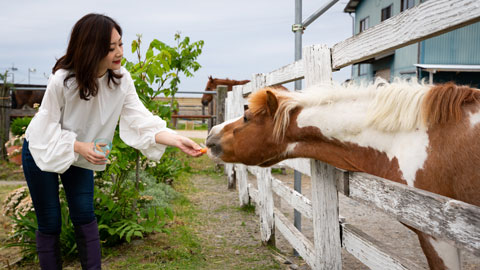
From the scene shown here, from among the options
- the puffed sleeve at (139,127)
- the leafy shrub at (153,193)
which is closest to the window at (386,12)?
the leafy shrub at (153,193)

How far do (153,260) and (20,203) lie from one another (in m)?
1.42

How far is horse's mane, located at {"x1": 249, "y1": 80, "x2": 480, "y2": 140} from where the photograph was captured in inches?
58.5

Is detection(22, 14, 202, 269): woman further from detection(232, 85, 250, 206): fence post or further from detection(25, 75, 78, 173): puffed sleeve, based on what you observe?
detection(232, 85, 250, 206): fence post

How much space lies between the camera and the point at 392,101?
5.47 feet

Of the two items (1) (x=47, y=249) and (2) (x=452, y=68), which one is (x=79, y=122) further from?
(2) (x=452, y=68)

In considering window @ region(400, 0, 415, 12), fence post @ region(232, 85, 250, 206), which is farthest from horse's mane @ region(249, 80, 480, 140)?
window @ region(400, 0, 415, 12)

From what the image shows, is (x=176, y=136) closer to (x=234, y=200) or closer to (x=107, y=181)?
(x=107, y=181)

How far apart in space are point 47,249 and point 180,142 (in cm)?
100

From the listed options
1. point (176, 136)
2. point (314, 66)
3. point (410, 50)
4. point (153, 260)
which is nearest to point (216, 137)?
point (176, 136)

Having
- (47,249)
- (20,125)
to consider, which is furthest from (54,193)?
(20,125)

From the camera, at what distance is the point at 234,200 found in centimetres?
586

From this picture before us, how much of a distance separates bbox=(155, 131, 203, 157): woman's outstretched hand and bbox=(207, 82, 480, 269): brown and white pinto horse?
6.2 inches

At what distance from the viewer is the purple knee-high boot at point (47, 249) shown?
2.34m

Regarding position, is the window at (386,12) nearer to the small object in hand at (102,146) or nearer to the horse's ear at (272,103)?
the horse's ear at (272,103)
